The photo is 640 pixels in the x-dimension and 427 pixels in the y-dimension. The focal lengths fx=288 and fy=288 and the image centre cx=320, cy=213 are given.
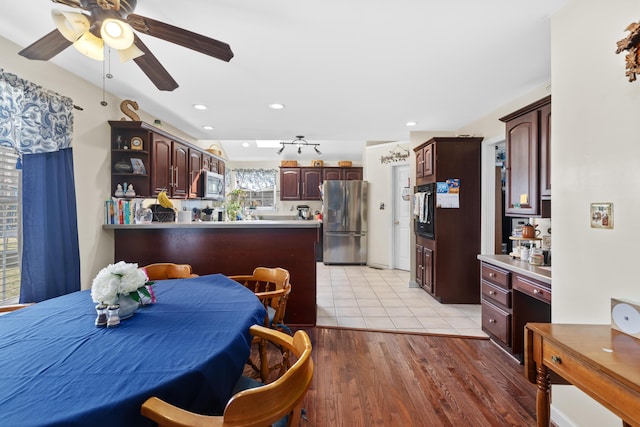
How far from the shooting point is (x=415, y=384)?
208 centimetres

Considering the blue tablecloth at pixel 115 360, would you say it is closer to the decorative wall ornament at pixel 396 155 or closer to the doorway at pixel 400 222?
the doorway at pixel 400 222

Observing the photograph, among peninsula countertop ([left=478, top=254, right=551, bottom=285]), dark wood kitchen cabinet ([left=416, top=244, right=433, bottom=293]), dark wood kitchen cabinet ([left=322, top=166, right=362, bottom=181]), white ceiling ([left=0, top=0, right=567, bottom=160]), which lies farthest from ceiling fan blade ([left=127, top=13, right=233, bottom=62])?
dark wood kitchen cabinet ([left=322, top=166, right=362, bottom=181])

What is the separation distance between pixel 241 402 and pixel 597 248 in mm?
1779

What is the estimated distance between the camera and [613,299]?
1.31m

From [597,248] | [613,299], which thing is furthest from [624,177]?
[613,299]

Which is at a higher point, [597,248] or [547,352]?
[597,248]

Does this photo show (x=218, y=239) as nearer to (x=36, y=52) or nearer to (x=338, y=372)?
(x=338, y=372)

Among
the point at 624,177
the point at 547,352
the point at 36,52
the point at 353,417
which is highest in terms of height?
the point at 36,52

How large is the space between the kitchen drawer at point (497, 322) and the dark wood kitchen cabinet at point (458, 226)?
0.90 metres

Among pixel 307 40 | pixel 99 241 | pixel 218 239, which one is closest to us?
pixel 307 40

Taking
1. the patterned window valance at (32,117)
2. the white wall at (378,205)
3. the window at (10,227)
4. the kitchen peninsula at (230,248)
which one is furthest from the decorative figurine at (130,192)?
the white wall at (378,205)

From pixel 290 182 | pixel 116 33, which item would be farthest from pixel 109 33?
pixel 290 182

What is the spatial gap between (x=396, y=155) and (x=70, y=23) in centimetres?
506

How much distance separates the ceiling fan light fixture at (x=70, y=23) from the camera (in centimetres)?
125
